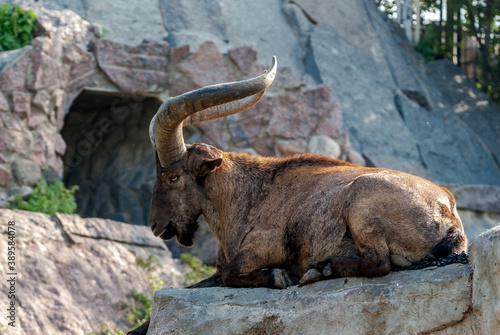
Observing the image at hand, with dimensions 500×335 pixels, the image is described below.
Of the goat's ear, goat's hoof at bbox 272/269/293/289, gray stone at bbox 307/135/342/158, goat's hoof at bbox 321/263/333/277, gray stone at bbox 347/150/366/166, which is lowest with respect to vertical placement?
gray stone at bbox 347/150/366/166

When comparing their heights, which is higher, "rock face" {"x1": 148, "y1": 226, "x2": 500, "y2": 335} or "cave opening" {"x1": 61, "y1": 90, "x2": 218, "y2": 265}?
"rock face" {"x1": 148, "y1": 226, "x2": 500, "y2": 335}

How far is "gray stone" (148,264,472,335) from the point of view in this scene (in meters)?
4.31

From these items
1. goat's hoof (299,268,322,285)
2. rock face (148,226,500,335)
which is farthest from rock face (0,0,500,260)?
goat's hoof (299,268,322,285)

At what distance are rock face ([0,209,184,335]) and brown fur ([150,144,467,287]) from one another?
1.59 metres

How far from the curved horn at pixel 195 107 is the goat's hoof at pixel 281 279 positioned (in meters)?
1.29

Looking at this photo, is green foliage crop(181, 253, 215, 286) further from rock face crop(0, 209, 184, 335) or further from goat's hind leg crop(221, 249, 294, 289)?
goat's hind leg crop(221, 249, 294, 289)

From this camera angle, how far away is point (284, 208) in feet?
18.3

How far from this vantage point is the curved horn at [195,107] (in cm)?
529

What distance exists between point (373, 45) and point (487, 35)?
8.51ft

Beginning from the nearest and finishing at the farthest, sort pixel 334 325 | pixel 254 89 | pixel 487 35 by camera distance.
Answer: pixel 334 325 < pixel 254 89 < pixel 487 35

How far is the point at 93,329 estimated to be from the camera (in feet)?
22.7

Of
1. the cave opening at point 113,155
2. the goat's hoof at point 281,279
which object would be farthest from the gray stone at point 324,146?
the goat's hoof at point 281,279

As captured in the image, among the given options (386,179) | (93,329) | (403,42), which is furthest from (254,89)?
(403,42)

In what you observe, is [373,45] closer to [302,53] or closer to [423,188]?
[302,53]
